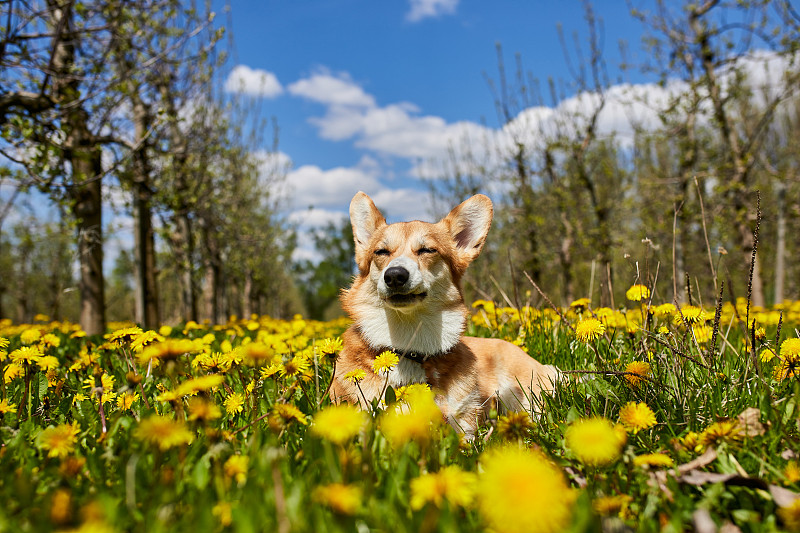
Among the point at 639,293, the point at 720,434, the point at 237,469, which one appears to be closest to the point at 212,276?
the point at 639,293

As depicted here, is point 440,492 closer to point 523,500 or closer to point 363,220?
point 523,500

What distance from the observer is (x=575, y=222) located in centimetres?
1958

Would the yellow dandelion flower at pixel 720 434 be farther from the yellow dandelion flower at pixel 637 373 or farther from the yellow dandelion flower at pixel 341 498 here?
the yellow dandelion flower at pixel 341 498

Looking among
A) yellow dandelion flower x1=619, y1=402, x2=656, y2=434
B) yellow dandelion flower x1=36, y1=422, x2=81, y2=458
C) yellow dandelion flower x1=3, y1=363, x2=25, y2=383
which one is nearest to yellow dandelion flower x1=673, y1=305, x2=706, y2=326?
yellow dandelion flower x1=619, y1=402, x2=656, y2=434

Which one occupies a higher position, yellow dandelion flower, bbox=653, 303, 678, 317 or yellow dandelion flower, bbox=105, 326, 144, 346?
yellow dandelion flower, bbox=105, 326, 144, 346

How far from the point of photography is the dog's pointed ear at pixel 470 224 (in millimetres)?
3863

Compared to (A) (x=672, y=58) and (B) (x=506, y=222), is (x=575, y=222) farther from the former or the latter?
(A) (x=672, y=58)

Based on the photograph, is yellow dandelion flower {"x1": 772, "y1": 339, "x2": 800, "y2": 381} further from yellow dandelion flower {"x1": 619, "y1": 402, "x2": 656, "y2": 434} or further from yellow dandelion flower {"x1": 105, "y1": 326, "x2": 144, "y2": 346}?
yellow dandelion flower {"x1": 105, "y1": 326, "x2": 144, "y2": 346}

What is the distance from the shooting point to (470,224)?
4.05 metres

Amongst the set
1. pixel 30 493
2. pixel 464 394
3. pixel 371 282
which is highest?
pixel 371 282

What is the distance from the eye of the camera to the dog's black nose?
3.13 meters

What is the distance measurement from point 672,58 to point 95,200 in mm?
16082

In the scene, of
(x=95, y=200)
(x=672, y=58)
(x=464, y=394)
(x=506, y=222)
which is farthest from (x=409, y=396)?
(x=506, y=222)

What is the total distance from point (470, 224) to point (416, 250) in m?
0.69
